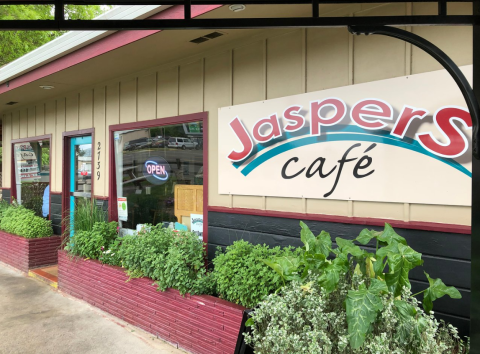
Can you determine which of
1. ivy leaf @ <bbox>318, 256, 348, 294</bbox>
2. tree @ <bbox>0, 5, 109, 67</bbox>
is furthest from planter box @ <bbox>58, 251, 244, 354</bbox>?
tree @ <bbox>0, 5, 109, 67</bbox>

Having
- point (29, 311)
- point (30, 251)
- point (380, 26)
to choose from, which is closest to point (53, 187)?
point (30, 251)

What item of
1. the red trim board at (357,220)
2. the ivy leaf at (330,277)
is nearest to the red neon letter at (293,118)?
the red trim board at (357,220)

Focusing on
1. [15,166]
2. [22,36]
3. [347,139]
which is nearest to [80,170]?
[15,166]

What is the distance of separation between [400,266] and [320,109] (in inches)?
66.3

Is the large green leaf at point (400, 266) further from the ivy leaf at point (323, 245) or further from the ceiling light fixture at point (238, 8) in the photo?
the ceiling light fixture at point (238, 8)

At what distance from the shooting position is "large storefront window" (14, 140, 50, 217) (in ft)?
25.2

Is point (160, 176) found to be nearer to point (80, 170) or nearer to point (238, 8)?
point (80, 170)

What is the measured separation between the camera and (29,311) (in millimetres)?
4789

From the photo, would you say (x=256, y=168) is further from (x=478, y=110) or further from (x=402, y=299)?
(x=478, y=110)

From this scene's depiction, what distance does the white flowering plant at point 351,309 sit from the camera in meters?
2.04

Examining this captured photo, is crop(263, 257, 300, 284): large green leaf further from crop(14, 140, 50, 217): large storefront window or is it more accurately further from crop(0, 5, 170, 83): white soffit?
crop(14, 140, 50, 217): large storefront window

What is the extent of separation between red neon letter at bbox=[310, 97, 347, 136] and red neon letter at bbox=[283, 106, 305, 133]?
0.40 feet

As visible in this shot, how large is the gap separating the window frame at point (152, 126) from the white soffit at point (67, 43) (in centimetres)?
122

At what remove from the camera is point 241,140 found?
397 centimetres
